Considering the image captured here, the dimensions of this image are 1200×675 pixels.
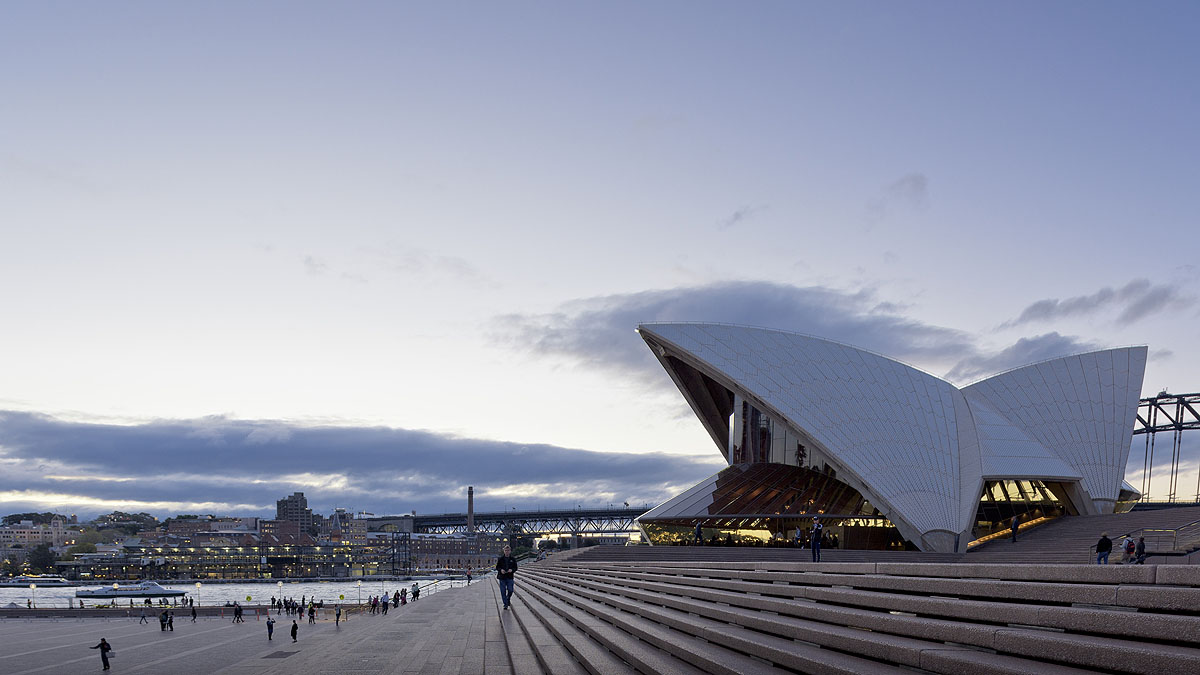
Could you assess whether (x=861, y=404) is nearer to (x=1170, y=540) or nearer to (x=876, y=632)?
(x=1170, y=540)

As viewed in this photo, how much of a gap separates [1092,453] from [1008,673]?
3729cm

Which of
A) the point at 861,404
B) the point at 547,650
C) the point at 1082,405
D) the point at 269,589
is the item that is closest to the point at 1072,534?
the point at 861,404

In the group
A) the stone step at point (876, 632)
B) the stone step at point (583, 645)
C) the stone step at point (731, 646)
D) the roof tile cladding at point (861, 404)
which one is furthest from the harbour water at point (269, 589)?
the stone step at point (876, 632)

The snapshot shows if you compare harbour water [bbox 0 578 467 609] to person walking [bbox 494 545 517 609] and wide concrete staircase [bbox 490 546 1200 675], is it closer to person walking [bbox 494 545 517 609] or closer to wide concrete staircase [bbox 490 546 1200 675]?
person walking [bbox 494 545 517 609]

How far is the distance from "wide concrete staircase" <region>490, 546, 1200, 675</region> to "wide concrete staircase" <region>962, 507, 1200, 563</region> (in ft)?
51.1

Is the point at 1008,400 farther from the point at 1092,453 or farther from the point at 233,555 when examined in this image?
the point at 233,555

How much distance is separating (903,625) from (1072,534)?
2776cm

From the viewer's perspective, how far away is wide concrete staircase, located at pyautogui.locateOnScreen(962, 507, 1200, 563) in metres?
24.4

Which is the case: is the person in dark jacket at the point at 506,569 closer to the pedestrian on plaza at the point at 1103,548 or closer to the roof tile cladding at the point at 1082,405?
the pedestrian on plaza at the point at 1103,548

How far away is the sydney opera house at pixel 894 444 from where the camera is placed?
107ft

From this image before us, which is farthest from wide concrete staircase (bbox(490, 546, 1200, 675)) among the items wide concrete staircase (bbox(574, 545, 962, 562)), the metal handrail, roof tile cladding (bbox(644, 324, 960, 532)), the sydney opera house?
roof tile cladding (bbox(644, 324, 960, 532))

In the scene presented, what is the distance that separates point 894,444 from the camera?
34.3 meters

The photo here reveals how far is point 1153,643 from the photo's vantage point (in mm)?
4176

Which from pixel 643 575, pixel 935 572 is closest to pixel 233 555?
pixel 643 575
